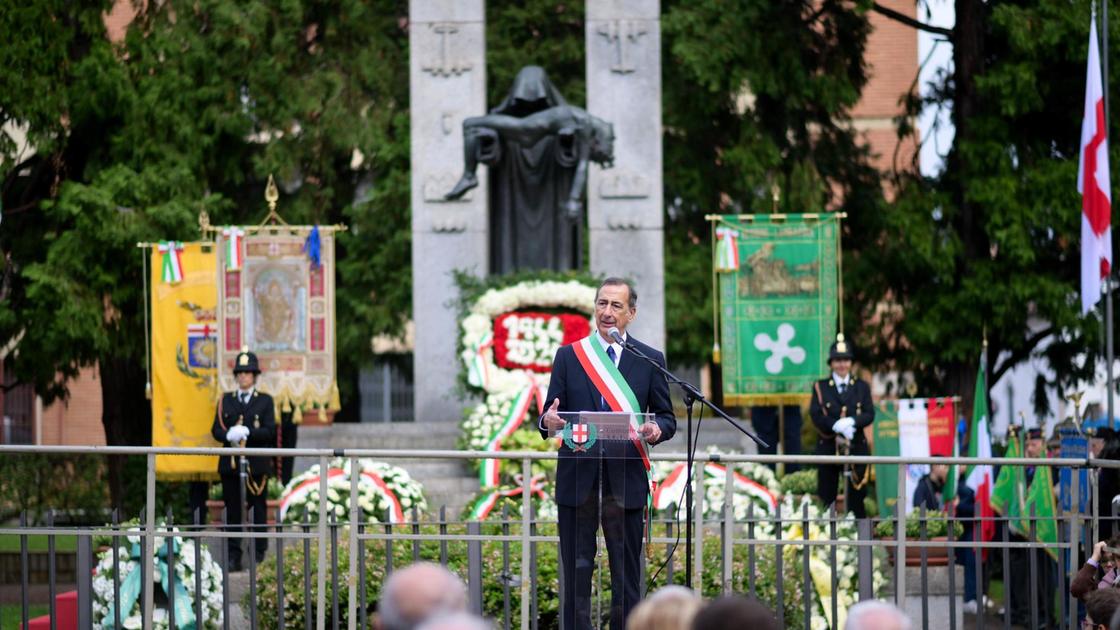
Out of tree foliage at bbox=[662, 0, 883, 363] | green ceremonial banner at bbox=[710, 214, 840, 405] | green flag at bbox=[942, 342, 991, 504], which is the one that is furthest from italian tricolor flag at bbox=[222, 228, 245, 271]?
green flag at bbox=[942, 342, 991, 504]

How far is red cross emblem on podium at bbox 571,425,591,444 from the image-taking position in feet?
25.8

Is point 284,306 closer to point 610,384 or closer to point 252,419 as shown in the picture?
point 252,419

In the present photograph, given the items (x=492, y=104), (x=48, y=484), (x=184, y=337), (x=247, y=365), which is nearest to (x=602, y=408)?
(x=247, y=365)

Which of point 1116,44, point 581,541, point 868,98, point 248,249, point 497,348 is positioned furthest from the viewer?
point 868,98

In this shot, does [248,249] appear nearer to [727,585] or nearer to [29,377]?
[29,377]

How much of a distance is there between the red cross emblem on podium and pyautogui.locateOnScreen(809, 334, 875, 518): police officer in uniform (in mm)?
5872

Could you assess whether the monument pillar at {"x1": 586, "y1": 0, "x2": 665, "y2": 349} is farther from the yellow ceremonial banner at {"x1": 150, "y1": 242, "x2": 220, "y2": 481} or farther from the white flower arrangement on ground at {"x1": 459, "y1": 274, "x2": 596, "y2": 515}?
the yellow ceremonial banner at {"x1": 150, "y1": 242, "x2": 220, "y2": 481}

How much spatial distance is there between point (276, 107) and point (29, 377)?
13.9 feet

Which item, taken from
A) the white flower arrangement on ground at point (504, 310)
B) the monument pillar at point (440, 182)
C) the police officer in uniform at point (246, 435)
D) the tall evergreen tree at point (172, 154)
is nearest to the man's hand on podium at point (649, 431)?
the police officer in uniform at point (246, 435)

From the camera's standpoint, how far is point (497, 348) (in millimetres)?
15883

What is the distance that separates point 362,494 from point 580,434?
527cm

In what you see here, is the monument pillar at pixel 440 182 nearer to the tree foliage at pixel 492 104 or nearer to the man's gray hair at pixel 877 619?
Result: the tree foliage at pixel 492 104

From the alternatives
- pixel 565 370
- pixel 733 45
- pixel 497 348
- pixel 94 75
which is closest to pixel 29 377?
pixel 94 75

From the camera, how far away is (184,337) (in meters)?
17.2
